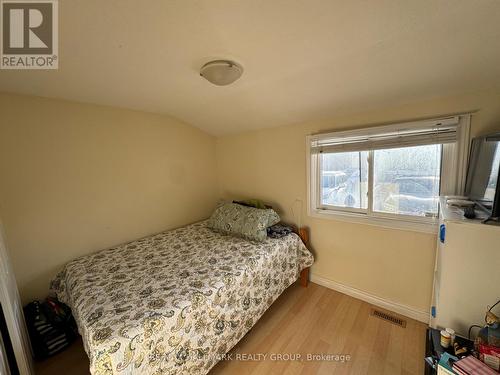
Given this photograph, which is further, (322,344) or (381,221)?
(381,221)

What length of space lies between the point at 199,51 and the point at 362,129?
1.57 m

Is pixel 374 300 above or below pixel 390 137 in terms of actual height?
below

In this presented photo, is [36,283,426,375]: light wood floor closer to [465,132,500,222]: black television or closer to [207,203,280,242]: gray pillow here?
[207,203,280,242]: gray pillow

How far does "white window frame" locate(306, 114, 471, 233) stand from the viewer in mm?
1484

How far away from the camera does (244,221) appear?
2193mm

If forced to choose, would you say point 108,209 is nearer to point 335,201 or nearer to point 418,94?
point 335,201

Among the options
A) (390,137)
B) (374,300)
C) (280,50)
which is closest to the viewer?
(280,50)

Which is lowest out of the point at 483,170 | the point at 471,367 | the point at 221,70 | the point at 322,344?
the point at 322,344

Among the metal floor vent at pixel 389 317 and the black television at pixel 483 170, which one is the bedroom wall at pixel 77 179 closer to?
the metal floor vent at pixel 389 317

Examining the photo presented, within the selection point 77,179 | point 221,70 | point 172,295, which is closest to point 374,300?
point 172,295

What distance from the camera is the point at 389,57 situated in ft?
3.98

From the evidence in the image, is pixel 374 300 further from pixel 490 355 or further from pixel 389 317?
pixel 490 355

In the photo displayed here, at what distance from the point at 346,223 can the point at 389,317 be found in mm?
913

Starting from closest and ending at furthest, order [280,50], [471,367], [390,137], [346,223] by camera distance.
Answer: [471,367] < [280,50] < [390,137] < [346,223]
